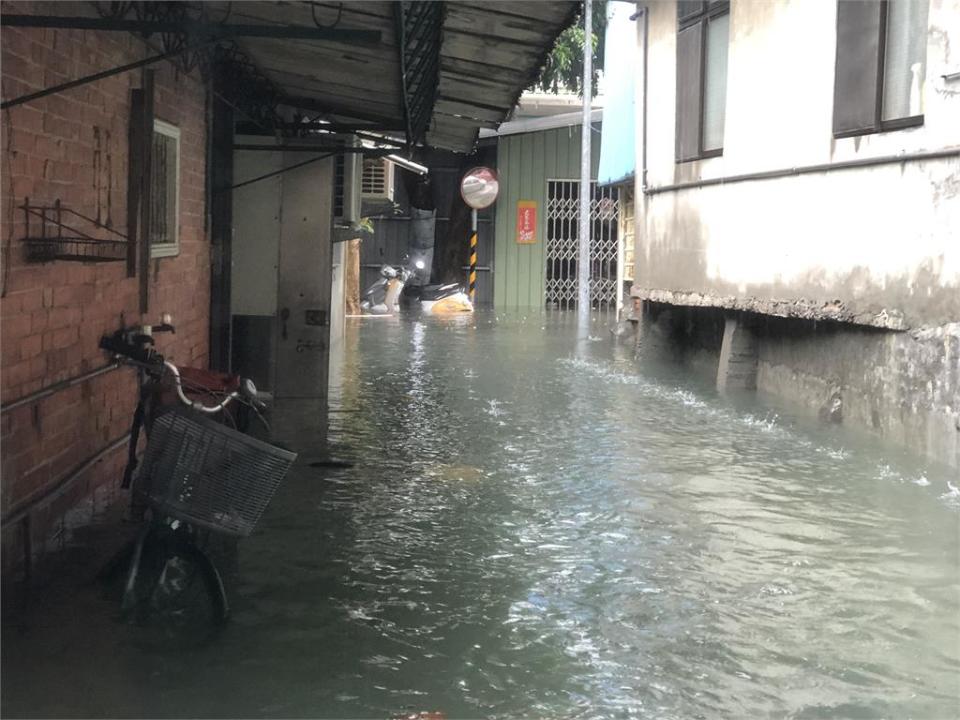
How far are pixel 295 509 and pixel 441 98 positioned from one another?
2.99 m

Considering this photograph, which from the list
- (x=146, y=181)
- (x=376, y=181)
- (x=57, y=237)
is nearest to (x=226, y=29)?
(x=57, y=237)

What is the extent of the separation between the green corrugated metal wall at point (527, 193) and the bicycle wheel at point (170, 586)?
2037 centimetres

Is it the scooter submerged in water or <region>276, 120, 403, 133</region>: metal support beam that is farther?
the scooter submerged in water

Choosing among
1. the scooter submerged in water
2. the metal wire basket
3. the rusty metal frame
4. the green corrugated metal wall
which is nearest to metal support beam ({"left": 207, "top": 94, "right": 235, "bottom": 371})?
the rusty metal frame

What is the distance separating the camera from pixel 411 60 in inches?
242

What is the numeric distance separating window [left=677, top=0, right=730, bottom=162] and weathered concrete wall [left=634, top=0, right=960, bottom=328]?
215mm

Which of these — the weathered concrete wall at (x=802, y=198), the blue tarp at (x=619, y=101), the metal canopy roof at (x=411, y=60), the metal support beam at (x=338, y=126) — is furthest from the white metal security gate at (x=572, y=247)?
the metal canopy roof at (x=411, y=60)

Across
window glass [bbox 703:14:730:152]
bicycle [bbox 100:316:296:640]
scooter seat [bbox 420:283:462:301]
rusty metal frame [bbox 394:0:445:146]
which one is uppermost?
window glass [bbox 703:14:730:152]

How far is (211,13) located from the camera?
6000 millimetres

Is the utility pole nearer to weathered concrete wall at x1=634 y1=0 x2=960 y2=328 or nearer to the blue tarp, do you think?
the blue tarp

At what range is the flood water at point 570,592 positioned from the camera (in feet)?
12.2

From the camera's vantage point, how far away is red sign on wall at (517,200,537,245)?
24.7 meters

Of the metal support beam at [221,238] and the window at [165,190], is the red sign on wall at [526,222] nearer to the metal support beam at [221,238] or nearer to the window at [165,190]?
the metal support beam at [221,238]

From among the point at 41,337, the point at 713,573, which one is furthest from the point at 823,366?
the point at 41,337
